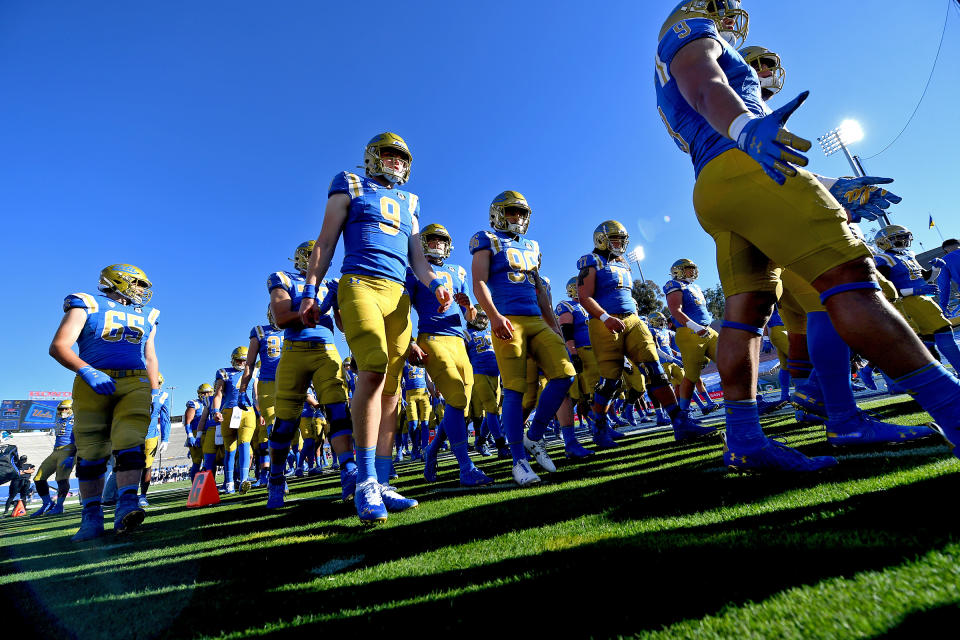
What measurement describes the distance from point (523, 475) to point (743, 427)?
1729 mm

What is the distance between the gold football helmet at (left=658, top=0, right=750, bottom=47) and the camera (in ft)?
7.91

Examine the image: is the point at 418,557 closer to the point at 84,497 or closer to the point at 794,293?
the point at 794,293

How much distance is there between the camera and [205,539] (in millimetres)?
3172

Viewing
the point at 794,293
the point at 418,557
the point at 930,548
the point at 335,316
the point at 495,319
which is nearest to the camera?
the point at 930,548

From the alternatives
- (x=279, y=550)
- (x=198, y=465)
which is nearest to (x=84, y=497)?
(x=279, y=550)

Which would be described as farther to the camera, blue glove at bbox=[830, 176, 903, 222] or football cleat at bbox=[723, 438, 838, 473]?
football cleat at bbox=[723, 438, 838, 473]

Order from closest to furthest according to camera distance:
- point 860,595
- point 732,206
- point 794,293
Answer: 1. point 860,595
2. point 732,206
3. point 794,293

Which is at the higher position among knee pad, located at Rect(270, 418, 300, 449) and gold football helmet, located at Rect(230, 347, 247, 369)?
gold football helmet, located at Rect(230, 347, 247, 369)

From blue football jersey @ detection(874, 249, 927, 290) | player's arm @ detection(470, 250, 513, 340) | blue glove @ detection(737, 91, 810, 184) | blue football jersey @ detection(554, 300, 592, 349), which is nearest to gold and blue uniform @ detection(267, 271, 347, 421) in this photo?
player's arm @ detection(470, 250, 513, 340)

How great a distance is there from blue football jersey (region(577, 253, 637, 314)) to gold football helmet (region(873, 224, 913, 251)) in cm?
524

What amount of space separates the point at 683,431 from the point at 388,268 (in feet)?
12.8

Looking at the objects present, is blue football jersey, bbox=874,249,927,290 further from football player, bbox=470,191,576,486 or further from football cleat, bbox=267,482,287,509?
football cleat, bbox=267,482,287,509

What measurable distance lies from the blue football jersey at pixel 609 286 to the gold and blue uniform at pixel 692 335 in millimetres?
1276

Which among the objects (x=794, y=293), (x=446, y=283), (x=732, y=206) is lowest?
(x=794, y=293)
